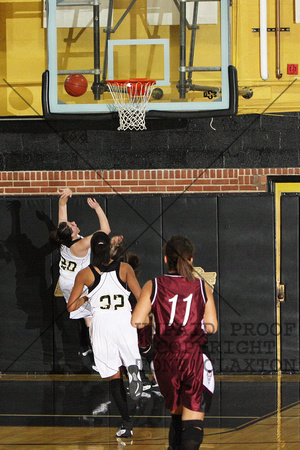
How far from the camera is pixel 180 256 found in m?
5.06

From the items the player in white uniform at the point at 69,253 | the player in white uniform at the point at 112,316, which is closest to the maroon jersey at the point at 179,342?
the player in white uniform at the point at 112,316

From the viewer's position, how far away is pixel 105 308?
6.32 metres

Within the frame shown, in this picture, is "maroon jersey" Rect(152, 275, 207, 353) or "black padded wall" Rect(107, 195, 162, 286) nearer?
"maroon jersey" Rect(152, 275, 207, 353)

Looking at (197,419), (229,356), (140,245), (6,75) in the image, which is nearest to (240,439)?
(197,419)

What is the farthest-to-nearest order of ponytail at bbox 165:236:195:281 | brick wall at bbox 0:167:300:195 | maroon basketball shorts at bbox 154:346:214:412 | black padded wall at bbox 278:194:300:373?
brick wall at bbox 0:167:300:195 < black padded wall at bbox 278:194:300:373 < ponytail at bbox 165:236:195:281 < maroon basketball shorts at bbox 154:346:214:412

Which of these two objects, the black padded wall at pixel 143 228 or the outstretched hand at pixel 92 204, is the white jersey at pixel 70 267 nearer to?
the outstretched hand at pixel 92 204

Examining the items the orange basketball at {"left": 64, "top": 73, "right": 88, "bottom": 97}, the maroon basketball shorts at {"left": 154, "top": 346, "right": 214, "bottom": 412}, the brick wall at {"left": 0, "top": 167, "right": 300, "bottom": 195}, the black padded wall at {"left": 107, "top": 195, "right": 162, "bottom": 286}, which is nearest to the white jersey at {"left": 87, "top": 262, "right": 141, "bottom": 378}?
the maroon basketball shorts at {"left": 154, "top": 346, "right": 214, "bottom": 412}

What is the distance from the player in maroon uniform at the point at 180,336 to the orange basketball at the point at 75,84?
13.2 ft

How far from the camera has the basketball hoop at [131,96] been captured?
27.2ft

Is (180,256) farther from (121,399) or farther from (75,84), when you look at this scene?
(75,84)

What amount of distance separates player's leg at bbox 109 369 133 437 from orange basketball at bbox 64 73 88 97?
3823mm

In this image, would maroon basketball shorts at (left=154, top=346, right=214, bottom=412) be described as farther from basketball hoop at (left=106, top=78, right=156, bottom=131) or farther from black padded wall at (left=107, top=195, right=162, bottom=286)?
black padded wall at (left=107, top=195, right=162, bottom=286)

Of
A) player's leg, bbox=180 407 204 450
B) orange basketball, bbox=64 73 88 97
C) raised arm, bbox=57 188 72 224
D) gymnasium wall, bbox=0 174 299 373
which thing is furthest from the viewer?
gymnasium wall, bbox=0 174 299 373

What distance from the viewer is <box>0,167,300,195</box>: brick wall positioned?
30.7ft
